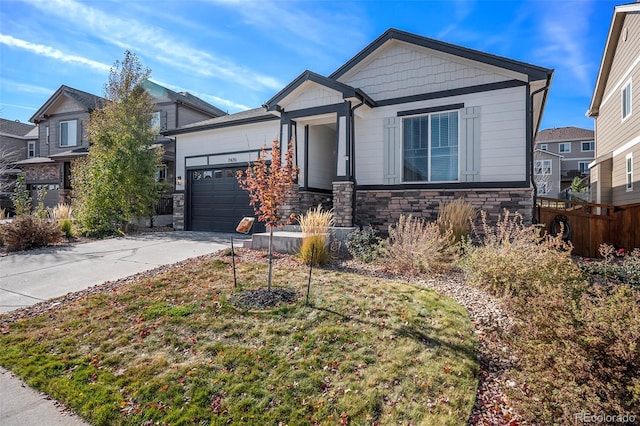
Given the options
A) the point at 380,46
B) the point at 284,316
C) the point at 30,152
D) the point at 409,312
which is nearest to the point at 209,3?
the point at 380,46

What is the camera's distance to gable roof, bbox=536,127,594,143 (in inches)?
1481

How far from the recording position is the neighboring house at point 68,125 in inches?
680

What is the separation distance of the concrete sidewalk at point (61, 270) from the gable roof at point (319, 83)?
4413 mm

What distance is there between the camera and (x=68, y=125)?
1998 centimetres

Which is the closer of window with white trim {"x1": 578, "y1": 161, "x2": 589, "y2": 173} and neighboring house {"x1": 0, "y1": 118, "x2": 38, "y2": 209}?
neighboring house {"x1": 0, "y1": 118, "x2": 38, "y2": 209}

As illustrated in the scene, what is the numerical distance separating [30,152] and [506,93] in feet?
99.1

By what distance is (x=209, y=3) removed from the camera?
7.51m

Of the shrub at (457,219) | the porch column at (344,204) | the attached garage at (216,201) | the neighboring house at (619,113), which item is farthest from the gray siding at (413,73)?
the neighboring house at (619,113)

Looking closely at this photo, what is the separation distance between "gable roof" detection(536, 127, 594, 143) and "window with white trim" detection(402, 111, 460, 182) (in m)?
36.8

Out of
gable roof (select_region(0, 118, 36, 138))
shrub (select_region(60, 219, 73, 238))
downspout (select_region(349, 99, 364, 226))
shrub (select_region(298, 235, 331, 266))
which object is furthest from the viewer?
gable roof (select_region(0, 118, 36, 138))

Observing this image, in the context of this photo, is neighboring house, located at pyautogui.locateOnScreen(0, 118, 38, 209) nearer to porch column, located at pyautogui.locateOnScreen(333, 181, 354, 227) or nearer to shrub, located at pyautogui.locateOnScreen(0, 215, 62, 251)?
shrub, located at pyautogui.locateOnScreen(0, 215, 62, 251)

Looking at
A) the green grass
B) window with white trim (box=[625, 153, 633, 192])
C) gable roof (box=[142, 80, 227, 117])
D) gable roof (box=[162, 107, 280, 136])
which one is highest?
gable roof (box=[142, 80, 227, 117])

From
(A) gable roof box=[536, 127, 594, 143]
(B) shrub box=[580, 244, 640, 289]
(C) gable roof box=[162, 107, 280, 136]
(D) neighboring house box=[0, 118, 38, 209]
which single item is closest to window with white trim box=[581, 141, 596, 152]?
(A) gable roof box=[536, 127, 594, 143]
